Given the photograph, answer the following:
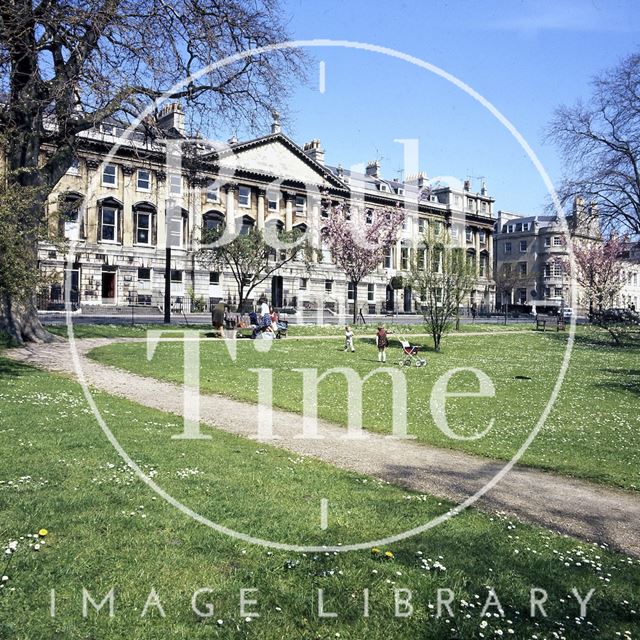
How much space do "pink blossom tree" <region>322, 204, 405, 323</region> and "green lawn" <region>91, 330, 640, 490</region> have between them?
17.7 m

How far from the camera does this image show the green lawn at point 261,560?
4.51 metres

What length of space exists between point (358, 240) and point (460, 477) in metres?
41.6

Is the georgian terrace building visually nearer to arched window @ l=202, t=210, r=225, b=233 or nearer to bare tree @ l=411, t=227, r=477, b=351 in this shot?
arched window @ l=202, t=210, r=225, b=233

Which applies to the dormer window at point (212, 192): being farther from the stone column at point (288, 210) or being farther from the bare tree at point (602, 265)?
the bare tree at point (602, 265)

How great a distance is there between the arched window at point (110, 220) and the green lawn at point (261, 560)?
5023cm

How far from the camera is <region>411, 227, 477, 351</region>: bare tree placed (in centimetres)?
2972

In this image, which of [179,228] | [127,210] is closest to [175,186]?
[179,228]

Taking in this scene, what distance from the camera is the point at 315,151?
240 ft

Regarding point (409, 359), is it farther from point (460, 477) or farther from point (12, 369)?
point (460, 477)

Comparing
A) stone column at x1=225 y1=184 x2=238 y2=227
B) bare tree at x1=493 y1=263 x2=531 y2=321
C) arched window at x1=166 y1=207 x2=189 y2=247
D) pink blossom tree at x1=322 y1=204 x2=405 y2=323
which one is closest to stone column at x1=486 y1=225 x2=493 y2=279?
bare tree at x1=493 y1=263 x2=531 y2=321

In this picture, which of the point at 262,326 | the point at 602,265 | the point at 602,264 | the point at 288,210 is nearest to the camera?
the point at 262,326

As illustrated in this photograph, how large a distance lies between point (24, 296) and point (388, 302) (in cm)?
6605

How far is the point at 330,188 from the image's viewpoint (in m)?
71.1

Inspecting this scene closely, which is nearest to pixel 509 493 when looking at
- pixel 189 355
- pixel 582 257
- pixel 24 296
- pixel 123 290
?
pixel 24 296
